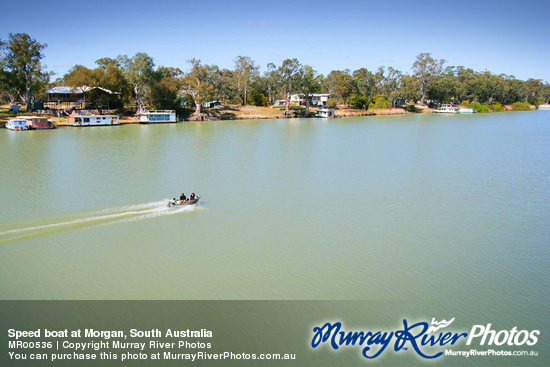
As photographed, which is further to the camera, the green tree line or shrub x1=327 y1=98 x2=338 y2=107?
shrub x1=327 y1=98 x2=338 y2=107

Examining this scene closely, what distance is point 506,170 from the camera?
106 ft

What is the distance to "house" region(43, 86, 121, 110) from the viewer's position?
79.4m

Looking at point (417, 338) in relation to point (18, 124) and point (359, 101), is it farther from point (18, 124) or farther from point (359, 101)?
point (359, 101)

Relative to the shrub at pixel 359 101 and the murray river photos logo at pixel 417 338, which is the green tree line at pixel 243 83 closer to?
the shrub at pixel 359 101

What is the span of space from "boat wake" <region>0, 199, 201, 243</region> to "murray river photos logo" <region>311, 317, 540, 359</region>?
12.8 metres

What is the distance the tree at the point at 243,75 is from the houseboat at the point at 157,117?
91.4 ft

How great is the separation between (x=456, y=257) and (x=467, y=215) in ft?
20.1

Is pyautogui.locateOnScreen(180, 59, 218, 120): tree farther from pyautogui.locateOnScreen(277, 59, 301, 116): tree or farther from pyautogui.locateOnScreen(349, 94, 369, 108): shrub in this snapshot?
pyautogui.locateOnScreen(349, 94, 369, 108): shrub

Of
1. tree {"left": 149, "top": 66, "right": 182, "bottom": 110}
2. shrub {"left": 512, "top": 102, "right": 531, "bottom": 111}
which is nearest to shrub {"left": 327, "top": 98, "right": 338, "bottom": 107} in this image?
tree {"left": 149, "top": 66, "right": 182, "bottom": 110}

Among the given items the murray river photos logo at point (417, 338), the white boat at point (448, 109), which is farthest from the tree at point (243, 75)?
the murray river photos logo at point (417, 338)

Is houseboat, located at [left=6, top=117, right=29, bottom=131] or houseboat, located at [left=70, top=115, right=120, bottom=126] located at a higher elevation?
houseboat, located at [left=70, top=115, right=120, bottom=126]

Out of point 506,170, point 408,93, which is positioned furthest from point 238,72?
point 506,170

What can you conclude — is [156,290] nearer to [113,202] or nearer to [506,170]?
[113,202]

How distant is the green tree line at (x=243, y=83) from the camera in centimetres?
7812
